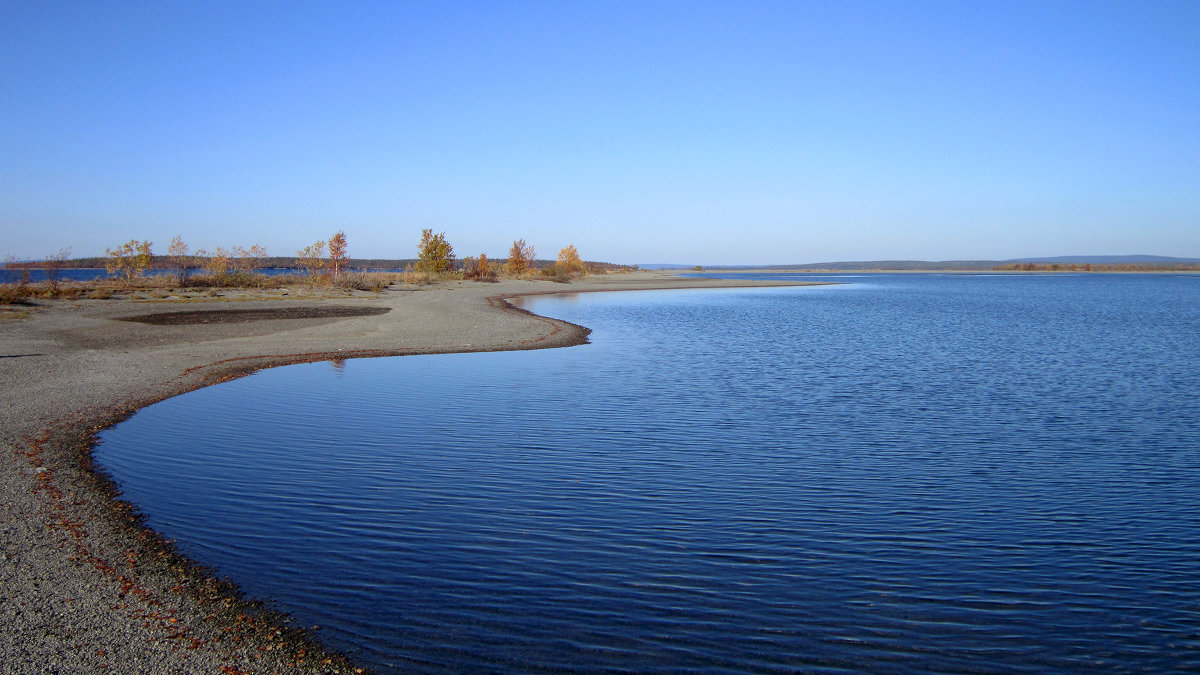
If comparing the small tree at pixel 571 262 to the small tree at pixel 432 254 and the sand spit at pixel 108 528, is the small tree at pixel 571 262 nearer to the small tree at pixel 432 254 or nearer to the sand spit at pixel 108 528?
the small tree at pixel 432 254

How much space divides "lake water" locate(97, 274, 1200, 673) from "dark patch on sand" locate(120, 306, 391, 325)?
49.7 feet

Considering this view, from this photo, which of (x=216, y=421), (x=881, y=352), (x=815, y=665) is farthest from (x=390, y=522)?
(x=881, y=352)

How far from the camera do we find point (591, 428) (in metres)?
11.2

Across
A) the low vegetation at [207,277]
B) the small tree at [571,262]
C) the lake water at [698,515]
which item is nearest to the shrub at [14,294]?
the low vegetation at [207,277]

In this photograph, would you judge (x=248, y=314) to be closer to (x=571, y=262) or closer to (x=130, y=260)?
(x=130, y=260)

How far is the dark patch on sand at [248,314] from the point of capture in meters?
28.7

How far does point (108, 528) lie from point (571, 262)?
320ft

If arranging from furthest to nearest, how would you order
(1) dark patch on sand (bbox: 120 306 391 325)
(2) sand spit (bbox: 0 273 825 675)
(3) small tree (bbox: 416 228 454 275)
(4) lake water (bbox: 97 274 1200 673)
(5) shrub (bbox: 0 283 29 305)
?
(3) small tree (bbox: 416 228 454 275) → (5) shrub (bbox: 0 283 29 305) → (1) dark patch on sand (bbox: 120 306 391 325) → (4) lake water (bbox: 97 274 1200 673) → (2) sand spit (bbox: 0 273 825 675)

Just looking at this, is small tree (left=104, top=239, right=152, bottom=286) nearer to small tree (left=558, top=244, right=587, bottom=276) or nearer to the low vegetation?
the low vegetation

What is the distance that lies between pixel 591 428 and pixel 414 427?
259cm

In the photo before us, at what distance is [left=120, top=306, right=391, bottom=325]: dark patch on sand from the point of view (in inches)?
1128

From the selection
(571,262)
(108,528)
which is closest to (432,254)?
(571,262)

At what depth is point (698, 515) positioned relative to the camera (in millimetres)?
7398

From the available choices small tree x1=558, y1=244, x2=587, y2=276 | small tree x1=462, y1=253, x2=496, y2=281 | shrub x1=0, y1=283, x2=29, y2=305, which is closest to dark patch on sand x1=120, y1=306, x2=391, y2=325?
shrub x1=0, y1=283, x2=29, y2=305
